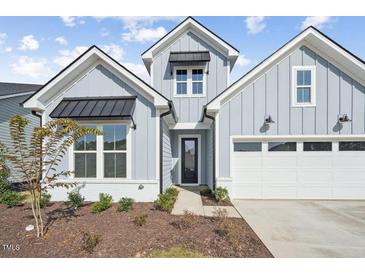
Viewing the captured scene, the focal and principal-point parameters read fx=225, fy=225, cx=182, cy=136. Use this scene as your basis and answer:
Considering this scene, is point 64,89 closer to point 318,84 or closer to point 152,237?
point 152,237

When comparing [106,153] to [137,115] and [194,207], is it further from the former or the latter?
[194,207]

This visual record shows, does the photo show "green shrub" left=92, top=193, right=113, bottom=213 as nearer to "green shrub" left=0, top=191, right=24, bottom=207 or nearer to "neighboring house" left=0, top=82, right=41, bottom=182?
"green shrub" left=0, top=191, right=24, bottom=207

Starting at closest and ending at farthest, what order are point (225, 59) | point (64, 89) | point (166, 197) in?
point (166, 197), point (64, 89), point (225, 59)

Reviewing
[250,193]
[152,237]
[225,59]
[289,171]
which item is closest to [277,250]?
[152,237]

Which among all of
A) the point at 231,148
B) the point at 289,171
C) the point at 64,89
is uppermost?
the point at 64,89

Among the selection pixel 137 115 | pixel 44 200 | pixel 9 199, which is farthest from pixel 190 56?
pixel 9 199

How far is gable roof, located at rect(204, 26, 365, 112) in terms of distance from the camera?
8422 mm

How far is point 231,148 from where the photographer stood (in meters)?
8.93

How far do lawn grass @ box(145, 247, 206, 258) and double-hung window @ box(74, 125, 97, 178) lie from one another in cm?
509

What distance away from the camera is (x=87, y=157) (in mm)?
8461

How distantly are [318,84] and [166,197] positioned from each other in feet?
23.9

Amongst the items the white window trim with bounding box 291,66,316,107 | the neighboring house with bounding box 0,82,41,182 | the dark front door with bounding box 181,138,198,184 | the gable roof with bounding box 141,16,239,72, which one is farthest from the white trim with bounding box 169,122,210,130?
the neighboring house with bounding box 0,82,41,182

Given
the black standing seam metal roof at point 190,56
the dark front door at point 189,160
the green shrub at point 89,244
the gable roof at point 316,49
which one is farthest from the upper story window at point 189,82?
the green shrub at point 89,244

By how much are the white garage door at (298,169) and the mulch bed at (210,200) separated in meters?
0.85
